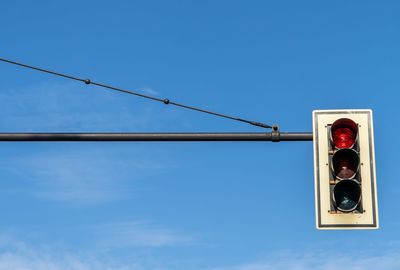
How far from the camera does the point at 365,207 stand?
7039 millimetres

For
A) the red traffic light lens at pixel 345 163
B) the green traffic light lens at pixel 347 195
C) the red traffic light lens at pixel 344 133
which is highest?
the red traffic light lens at pixel 344 133

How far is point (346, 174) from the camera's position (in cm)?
708

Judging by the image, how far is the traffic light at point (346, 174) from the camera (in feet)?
23.1

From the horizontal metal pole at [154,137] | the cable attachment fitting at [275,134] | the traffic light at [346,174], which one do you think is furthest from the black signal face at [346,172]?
the cable attachment fitting at [275,134]

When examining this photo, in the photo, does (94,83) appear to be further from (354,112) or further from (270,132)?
(354,112)

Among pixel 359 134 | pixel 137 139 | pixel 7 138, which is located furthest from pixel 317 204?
pixel 7 138

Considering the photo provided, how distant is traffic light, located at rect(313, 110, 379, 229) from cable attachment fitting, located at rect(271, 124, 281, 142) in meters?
0.80

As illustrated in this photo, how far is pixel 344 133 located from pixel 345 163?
11.3 inches

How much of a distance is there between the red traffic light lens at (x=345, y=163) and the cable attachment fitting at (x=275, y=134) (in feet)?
3.34

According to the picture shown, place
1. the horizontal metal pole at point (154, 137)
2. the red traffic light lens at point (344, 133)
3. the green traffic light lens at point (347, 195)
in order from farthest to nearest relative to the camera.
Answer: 1. the horizontal metal pole at point (154, 137)
2. the red traffic light lens at point (344, 133)
3. the green traffic light lens at point (347, 195)

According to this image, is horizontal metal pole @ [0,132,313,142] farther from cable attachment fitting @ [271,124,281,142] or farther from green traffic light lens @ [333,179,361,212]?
green traffic light lens @ [333,179,361,212]

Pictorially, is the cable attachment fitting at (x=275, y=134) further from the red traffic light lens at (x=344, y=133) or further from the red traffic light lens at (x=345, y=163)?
the red traffic light lens at (x=345, y=163)

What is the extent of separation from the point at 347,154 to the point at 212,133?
5.20 ft

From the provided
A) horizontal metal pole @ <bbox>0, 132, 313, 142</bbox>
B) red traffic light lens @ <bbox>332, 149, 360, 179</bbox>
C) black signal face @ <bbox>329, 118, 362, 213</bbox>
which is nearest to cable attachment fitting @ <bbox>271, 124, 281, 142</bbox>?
horizontal metal pole @ <bbox>0, 132, 313, 142</bbox>
